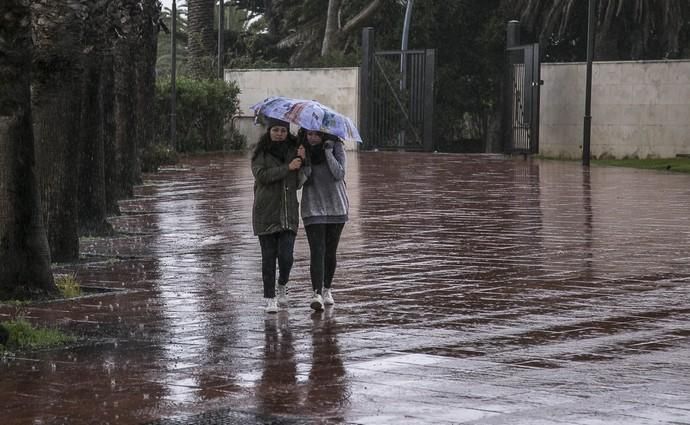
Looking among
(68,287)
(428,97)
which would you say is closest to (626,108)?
(428,97)

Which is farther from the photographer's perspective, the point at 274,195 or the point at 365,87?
the point at 365,87

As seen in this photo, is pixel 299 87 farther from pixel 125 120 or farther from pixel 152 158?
pixel 125 120

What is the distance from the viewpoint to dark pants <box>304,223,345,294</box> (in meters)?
10.9

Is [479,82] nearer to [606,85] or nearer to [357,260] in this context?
[606,85]

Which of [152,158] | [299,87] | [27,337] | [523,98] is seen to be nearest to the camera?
[27,337]

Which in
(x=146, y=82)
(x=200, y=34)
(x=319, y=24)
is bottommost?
(x=146, y=82)

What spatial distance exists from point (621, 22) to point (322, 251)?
123ft

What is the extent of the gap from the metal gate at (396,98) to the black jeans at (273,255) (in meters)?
29.3

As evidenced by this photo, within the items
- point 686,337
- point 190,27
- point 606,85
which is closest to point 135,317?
point 686,337

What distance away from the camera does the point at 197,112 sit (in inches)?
1666

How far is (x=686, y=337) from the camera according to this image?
9453 millimetres

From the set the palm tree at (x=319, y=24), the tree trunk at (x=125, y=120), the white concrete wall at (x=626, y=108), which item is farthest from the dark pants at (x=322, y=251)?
the palm tree at (x=319, y=24)

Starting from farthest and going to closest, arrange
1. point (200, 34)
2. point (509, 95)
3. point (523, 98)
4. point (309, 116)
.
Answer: point (200, 34), point (509, 95), point (523, 98), point (309, 116)

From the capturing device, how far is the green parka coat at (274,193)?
1076 cm
